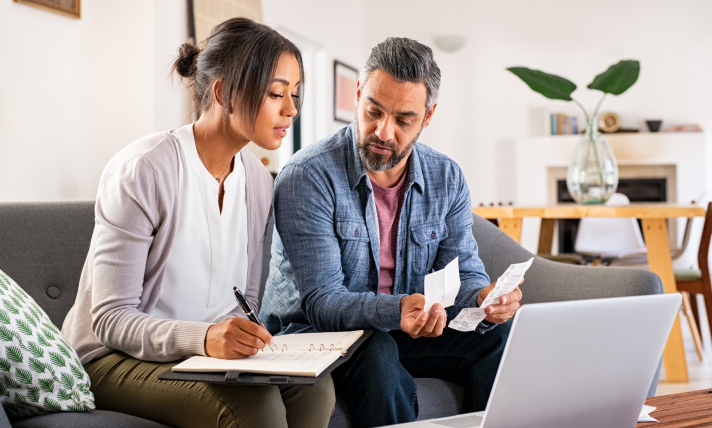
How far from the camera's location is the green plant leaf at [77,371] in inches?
47.5

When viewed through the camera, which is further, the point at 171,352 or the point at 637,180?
the point at 637,180

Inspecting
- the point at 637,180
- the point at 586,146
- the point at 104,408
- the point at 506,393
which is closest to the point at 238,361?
the point at 104,408

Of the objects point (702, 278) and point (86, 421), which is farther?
point (702, 278)

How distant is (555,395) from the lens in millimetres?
886

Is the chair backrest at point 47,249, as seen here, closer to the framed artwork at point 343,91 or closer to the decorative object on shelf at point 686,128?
the framed artwork at point 343,91

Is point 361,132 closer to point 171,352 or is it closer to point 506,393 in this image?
point 171,352

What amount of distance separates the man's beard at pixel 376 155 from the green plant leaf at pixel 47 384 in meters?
0.81

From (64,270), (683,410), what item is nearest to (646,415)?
(683,410)

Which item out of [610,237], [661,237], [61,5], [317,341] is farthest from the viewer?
[610,237]

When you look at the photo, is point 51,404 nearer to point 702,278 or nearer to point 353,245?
point 353,245

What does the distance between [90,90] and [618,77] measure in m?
2.53

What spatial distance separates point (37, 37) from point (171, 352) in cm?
236

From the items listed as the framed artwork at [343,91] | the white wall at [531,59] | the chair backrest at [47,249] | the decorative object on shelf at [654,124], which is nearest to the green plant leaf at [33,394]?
the chair backrest at [47,249]

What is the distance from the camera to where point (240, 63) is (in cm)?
141
